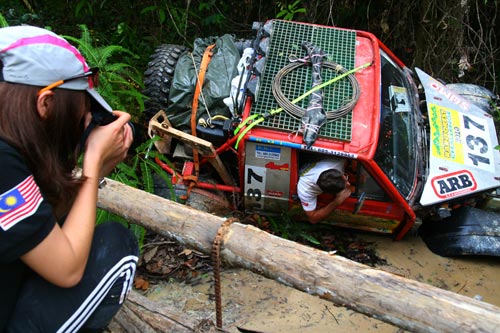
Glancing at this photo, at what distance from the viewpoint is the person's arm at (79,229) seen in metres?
1.29

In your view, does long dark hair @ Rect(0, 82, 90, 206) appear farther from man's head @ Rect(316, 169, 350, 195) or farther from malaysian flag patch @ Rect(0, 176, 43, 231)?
man's head @ Rect(316, 169, 350, 195)

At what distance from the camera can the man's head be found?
11.9 ft

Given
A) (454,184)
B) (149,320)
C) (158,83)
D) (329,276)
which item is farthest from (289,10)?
(329,276)

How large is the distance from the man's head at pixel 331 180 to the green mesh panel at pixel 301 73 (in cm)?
30

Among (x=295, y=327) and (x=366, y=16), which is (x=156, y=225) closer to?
(x=295, y=327)

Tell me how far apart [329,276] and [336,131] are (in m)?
1.95

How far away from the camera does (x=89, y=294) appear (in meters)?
1.60

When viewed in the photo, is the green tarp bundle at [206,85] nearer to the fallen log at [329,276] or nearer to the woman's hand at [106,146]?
the fallen log at [329,276]

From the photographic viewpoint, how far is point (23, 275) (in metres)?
1.59

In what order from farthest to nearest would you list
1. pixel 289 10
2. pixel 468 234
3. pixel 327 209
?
pixel 289 10
pixel 468 234
pixel 327 209

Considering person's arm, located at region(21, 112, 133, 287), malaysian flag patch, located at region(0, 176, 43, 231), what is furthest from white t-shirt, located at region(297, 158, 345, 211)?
malaysian flag patch, located at region(0, 176, 43, 231)

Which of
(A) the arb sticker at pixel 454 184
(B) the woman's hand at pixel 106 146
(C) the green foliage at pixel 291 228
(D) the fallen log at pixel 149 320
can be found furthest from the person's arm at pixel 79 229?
(A) the arb sticker at pixel 454 184

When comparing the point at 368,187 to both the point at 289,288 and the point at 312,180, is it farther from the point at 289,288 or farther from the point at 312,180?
the point at 289,288

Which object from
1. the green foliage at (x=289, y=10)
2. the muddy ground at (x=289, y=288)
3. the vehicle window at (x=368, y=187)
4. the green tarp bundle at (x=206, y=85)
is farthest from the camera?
the green foliage at (x=289, y=10)
